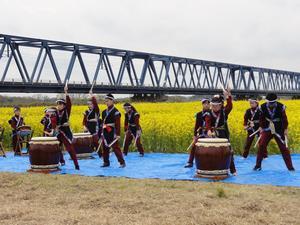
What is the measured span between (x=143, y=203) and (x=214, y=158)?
2.81m

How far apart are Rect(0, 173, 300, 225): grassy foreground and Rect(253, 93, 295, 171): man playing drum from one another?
2.10m

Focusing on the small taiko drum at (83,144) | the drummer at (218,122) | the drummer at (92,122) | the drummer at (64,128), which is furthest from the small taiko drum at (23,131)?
the drummer at (218,122)

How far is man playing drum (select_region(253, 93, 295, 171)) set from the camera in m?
10.6

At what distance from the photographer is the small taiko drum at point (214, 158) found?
32.7 ft

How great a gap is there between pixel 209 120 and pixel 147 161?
10.9 feet

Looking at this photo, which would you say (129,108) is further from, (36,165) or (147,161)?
(36,165)

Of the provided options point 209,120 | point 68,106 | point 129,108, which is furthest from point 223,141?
point 129,108

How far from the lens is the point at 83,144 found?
14.4 metres

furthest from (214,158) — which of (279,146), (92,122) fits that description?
(92,122)

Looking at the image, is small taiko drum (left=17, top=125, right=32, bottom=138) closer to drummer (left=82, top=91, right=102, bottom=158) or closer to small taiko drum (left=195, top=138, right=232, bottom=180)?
drummer (left=82, top=91, right=102, bottom=158)

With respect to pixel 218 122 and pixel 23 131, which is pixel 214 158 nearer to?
pixel 218 122

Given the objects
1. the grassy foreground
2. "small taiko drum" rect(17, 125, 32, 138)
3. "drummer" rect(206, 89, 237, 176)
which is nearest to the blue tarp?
"drummer" rect(206, 89, 237, 176)

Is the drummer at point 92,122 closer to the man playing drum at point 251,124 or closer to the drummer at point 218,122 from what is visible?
the man playing drum at point 251,124

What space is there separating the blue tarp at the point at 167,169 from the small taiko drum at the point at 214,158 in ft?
0.70
